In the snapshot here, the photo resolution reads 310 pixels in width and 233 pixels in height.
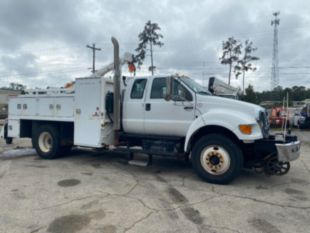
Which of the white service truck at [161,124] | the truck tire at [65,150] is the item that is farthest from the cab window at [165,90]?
the truck tire at [65,150]

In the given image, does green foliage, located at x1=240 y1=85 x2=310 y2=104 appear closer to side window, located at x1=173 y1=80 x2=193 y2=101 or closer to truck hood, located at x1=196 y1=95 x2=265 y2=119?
truck hood, located at x1=196 y1=95 x2=265 y2=119

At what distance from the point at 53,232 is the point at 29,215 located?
0.73 m

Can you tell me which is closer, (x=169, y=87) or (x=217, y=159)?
(x=217, y=159)

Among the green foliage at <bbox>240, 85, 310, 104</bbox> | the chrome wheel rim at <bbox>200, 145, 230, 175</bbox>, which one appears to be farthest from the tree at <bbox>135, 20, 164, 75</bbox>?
the chrome wheel rim at <bbox>200, 145, 230, 175</bbox>

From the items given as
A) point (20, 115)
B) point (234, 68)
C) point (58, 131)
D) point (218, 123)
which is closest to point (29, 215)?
point (218, 123)

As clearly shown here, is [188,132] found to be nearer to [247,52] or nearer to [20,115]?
[20,115]

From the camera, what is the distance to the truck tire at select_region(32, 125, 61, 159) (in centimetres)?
770

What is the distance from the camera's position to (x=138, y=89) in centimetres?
655

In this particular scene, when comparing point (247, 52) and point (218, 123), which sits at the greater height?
point (247, 52)

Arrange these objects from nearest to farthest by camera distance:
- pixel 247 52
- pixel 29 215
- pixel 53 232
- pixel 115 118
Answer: pixel 53 232, pixel 29 215, pixel 115 118, pixel 247 52

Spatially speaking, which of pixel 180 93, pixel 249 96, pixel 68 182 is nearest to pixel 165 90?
pixel 180 93

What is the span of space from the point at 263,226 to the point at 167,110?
317 cm

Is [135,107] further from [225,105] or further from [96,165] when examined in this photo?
[225,105]

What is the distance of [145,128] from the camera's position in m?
6.40
